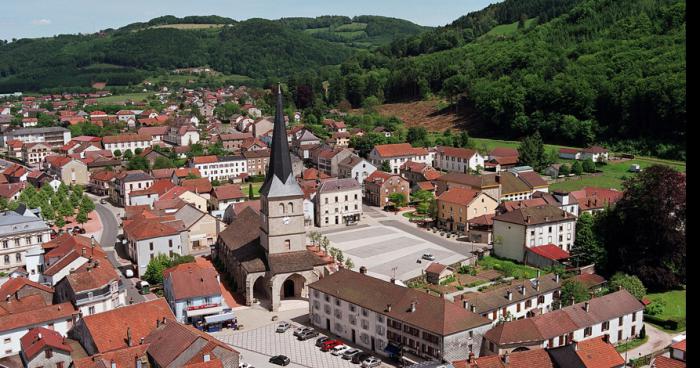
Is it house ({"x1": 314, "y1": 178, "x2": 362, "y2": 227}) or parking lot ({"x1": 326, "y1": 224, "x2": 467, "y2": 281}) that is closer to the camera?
parking lot ({"x1": 326, "y1": 224, "x2": 467, "y2": 281})

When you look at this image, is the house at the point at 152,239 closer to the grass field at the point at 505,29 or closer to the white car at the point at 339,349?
the white car at the point at 339,349

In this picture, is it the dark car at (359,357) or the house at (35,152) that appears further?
the house at (35,152)

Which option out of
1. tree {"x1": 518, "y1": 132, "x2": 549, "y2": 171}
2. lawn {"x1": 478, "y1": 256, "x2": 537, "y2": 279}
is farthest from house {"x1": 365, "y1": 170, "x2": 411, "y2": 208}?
lawn {"x1": 478, "y1": 256, "x2": 537, "y2": 279}

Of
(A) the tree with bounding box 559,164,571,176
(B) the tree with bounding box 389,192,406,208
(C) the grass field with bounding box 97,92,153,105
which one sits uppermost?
(C) the grass field with bounding box 97,92,153,105

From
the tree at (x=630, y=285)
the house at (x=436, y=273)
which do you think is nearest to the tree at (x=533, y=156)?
the house at (x=436, y=273)

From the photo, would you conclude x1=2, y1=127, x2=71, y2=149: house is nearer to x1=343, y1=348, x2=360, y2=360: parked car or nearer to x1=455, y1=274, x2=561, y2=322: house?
x1=343, y1=348, x2=360, y2=360: parked car

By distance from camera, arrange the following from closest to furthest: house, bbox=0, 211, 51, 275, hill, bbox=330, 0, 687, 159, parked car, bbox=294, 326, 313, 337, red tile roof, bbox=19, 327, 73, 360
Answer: red tile roof, bbox=19, 327, 73, 360, parked car, bbox=294, 326, 313, 337, house, bbox=0, 211, 51, 275, hill, bbox=330, 0, 687, 159

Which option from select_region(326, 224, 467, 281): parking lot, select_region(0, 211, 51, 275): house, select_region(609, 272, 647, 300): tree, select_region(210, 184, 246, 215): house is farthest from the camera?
select_region(210, 184, 246, 215): house
